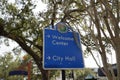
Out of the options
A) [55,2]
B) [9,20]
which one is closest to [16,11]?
[9,20]

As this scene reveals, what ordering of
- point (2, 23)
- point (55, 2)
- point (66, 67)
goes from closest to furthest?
point (66, 67) < point (55, 2) < point (2, 23)

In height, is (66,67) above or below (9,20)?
below

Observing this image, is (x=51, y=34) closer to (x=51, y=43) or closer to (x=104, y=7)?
(x=51, y=43)

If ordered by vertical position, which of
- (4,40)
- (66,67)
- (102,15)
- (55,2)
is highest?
(55,2)

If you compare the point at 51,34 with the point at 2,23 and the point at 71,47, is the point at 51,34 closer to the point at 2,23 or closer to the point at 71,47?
the point at 71,47

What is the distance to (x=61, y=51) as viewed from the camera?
129 inches

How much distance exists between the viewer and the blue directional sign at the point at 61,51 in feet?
10.5

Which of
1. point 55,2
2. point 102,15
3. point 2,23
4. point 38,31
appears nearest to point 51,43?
point 102,15

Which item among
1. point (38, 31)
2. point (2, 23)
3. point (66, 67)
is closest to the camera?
point (66, 67)

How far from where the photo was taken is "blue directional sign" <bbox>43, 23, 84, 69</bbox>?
3.20m

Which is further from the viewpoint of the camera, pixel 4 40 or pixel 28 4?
pixel 4 40

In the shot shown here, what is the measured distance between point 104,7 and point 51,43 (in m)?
0.78

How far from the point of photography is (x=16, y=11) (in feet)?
46.5

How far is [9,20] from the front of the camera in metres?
14.1
